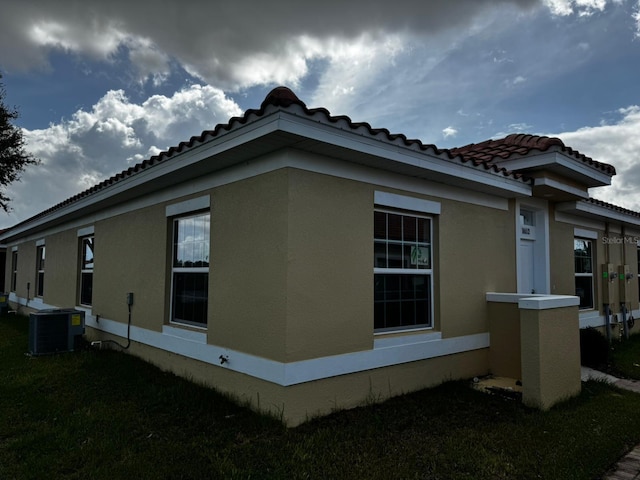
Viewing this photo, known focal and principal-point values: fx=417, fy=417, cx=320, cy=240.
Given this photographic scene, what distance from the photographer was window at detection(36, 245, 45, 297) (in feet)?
41.5

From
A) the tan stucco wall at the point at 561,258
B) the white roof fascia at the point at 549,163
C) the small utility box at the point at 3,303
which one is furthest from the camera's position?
the small utility box at the point at 3,303

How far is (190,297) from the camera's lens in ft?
19.5

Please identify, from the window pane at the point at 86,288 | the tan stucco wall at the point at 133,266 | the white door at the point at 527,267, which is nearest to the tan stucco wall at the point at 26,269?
the window pane at the point at 86,288

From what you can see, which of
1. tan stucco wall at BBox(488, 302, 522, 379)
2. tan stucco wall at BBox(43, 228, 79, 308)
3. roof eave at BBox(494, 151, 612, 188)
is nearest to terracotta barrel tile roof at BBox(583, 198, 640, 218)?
roof eave at BBox(494, 151, 612, 188)

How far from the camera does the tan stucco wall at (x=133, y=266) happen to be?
6449mm

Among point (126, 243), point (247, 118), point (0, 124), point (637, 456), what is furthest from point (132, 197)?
point (0, 124)

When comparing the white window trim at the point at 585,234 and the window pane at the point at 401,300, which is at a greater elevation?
the white window trim at the point at 585,234

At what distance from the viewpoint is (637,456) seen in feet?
12.3

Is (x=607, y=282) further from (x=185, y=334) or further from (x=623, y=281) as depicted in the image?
(x=185, y=334)

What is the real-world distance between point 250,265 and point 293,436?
5.91 feet

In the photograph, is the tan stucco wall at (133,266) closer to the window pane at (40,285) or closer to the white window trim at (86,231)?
the white window trim at (86,231)

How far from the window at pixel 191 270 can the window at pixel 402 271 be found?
2.30 metres

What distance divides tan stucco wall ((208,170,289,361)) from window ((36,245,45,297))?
10193 mm

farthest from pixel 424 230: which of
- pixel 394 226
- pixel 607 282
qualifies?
pixel 607 282
